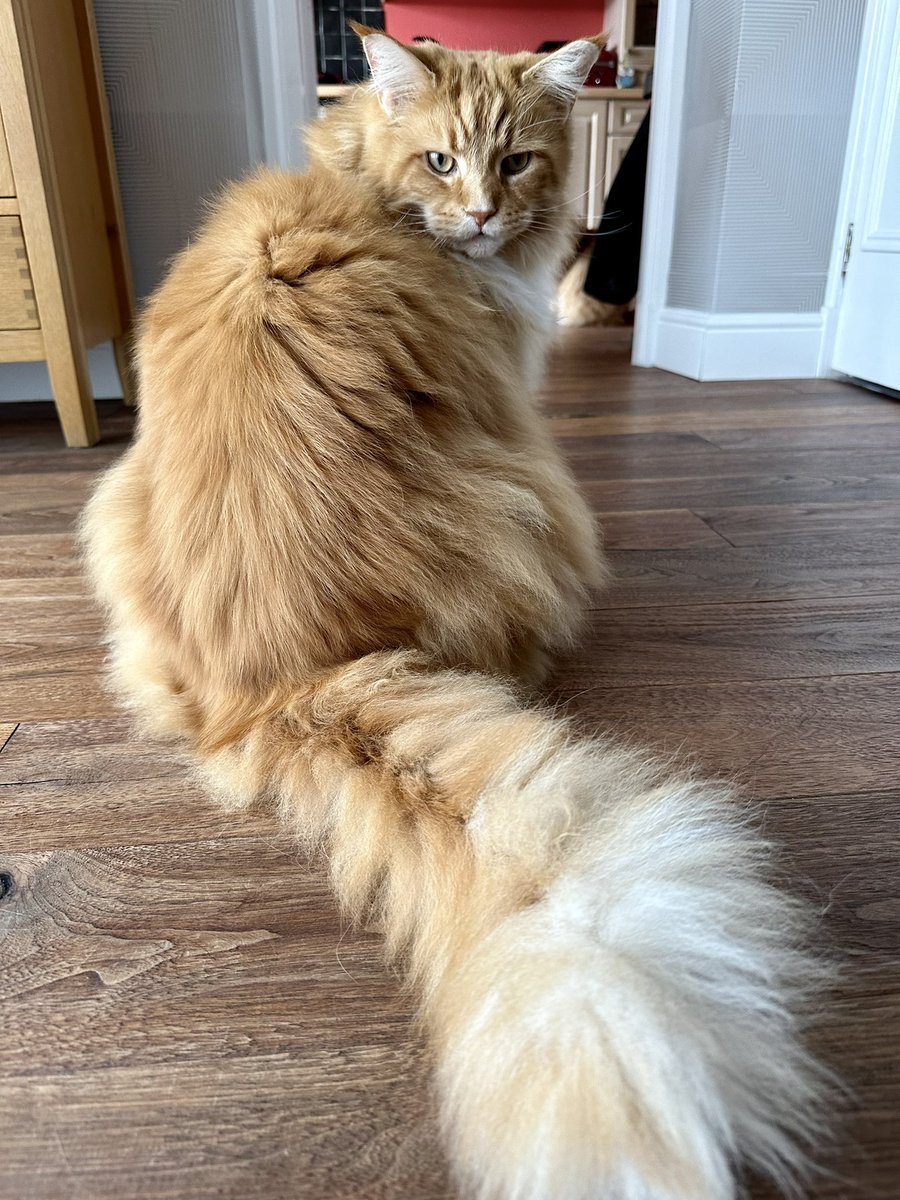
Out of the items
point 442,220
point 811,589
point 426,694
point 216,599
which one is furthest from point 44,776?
point 811,589

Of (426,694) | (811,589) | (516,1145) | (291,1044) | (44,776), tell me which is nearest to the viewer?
(516,1145)

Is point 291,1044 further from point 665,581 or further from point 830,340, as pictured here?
point 830,340

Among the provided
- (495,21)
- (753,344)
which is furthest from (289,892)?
(495,21)

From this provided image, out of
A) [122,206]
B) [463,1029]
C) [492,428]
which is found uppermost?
[122,206]

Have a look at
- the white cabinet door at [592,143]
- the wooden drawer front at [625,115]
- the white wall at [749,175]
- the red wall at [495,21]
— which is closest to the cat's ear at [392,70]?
the white wall at [749,175]

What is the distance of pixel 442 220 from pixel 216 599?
65 centimetres

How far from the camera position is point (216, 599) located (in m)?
0.78

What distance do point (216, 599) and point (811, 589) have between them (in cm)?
93

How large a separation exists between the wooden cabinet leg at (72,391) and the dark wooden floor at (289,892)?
2.33 feet

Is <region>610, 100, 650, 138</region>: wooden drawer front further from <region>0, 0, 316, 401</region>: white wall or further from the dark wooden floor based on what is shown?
the dark wooden floor

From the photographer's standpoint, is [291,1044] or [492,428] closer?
[291,1044]

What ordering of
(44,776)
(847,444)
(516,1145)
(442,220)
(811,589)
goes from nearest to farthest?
(516,1145) < (44,776) < (442,220) < (811,589) < (847,444)

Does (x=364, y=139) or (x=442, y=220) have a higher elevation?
(x=364, y=139)

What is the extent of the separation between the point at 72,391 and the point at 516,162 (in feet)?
4.54
